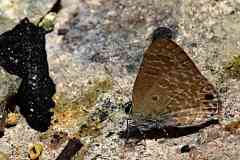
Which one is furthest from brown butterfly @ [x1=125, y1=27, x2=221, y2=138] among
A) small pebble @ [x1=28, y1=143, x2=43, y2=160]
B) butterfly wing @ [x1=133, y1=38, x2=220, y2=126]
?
small pebble @ [x1=28, y1=143, x2=43, y2=160]

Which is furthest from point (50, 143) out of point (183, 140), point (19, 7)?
point (19, 7)

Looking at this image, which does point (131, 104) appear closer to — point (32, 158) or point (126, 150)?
point (126, 150)

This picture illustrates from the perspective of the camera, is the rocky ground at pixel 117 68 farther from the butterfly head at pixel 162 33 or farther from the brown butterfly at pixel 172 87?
the brown butterfly at pixel 172 87

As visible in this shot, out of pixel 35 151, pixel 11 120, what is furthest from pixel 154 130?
pixel 11 120

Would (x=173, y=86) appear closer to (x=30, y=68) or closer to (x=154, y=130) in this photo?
(x=154, y=130)

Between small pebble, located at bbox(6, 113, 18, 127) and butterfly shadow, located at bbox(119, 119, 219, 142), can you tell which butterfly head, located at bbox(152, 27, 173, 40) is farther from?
small pebble, located at bbox(6, 113, 18, 127)

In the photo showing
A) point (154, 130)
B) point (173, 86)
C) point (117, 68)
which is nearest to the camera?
point (173, 86)
